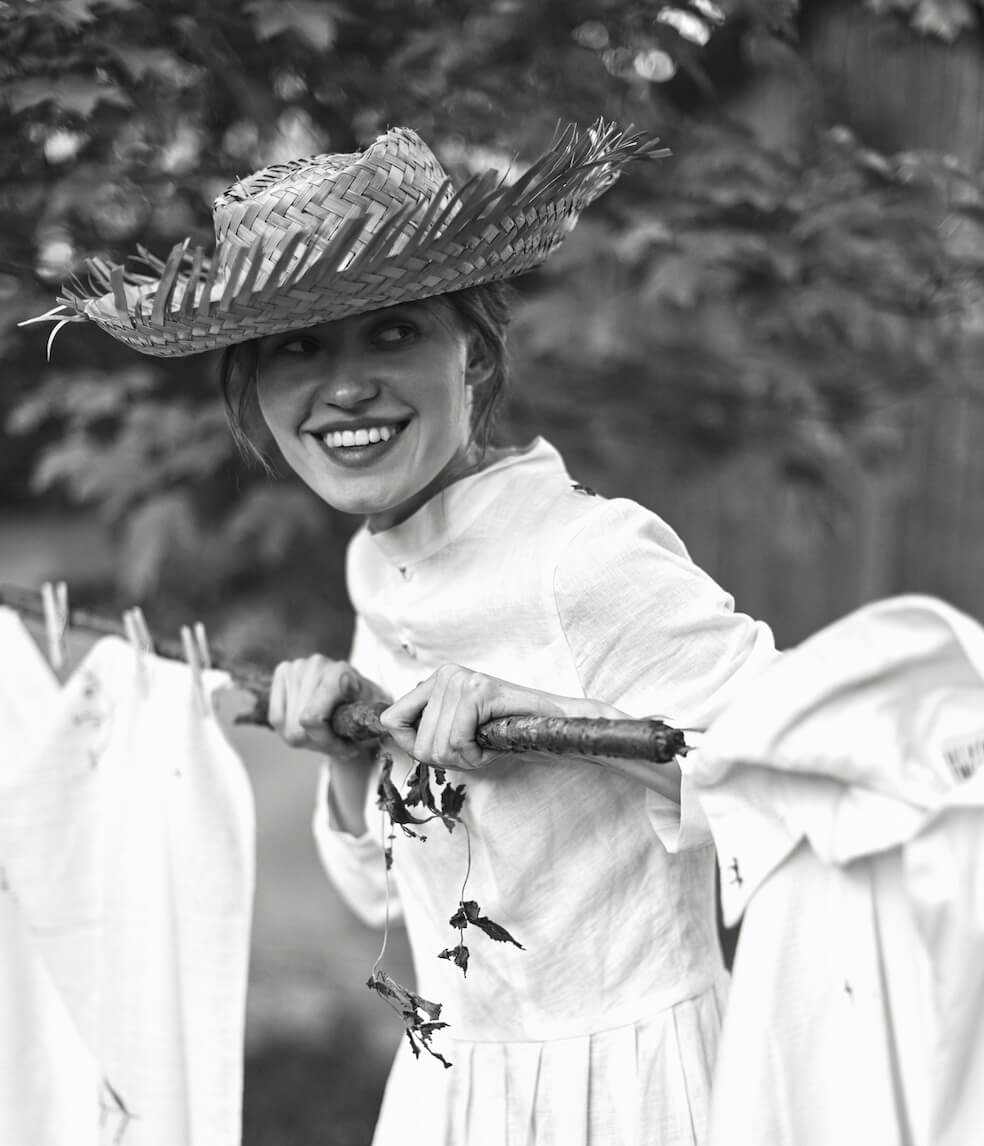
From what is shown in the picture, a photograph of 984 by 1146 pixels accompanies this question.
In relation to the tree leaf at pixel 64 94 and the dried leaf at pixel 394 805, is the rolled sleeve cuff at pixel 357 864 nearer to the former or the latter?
the dried leaf at pixel 394 805

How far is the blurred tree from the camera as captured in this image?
2.03 m

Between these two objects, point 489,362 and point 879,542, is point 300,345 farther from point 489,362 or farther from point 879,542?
point 879,542

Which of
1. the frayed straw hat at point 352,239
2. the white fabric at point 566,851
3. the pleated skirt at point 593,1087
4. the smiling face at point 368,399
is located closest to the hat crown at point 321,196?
the frayed straw hat at point 352,239

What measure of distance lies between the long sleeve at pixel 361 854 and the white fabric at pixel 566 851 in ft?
0.63

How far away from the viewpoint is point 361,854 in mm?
1717

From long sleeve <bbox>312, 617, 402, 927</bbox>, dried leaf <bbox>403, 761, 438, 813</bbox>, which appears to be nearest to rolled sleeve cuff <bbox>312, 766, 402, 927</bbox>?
long sleeve <bbox>312, 617, 402, 927</bbox>

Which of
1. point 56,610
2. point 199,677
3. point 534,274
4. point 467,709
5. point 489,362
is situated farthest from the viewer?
point 534,274

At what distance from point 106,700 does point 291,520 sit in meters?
0.92

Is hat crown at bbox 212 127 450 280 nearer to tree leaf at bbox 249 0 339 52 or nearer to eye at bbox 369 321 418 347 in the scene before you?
eye at bbox 369 321 418 347

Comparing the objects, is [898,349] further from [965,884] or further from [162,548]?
[965,884]

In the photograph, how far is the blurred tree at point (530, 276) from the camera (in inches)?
79.7

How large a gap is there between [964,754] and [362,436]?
2.21ft

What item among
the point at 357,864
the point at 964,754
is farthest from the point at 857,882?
the point at 357,864

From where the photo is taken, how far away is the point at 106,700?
173 centimetres
